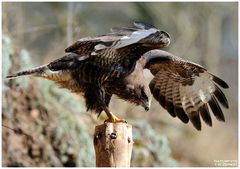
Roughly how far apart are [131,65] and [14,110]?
1.97 meters

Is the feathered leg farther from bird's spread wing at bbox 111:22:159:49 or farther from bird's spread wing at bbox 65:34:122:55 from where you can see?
bird's spread wing at bbox 111:22:159:49

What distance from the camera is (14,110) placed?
723 centimetres

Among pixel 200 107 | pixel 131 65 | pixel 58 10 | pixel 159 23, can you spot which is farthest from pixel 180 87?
pixel 159 23

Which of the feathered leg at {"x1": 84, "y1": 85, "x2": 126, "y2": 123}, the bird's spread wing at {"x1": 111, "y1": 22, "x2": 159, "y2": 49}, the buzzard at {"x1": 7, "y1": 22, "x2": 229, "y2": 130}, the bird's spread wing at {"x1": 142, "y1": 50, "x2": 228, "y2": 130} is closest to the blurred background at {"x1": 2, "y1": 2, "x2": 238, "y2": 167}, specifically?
the bird's spread wing at {"x1": 142, "y1": 50, "x2": 228, "y2": 130}

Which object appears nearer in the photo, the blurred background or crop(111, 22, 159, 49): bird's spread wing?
crop(111, 22, 159, 49): bird's spread wing

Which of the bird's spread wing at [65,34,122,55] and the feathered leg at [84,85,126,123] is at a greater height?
the bird's spread wing at [65,34,122,55]

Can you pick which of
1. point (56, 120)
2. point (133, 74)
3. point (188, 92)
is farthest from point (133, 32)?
point (56, 120)

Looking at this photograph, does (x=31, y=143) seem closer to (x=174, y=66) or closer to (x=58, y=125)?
(x=58, y=125)

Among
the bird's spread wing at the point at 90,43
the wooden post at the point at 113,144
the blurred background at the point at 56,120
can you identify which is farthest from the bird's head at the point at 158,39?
the blurred background at the point at 56,120

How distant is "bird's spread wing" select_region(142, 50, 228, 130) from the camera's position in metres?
6.55

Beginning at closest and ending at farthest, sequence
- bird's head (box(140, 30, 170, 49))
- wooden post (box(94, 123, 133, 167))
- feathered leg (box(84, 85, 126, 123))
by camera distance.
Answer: wooden post (box(94, 123, 133, 167))
bird's head (box(140, 30, 170, 49))
feathered leg (box(84, 85, 126, 123))

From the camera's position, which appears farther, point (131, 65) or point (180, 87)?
point (180, 87)

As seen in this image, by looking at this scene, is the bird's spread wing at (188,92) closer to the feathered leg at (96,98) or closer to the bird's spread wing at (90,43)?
the feathered leg at (96,98)

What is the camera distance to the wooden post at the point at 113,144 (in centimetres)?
485
